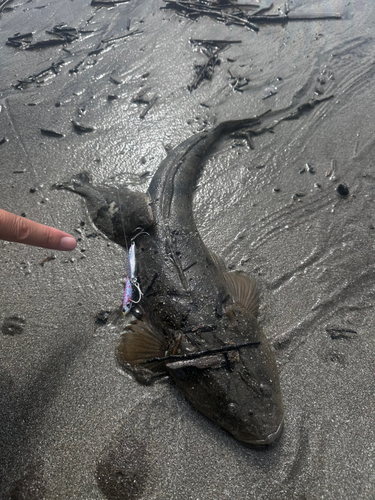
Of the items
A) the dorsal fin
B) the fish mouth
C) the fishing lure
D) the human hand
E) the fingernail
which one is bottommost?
the fish mouth

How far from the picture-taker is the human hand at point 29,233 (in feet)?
7.55

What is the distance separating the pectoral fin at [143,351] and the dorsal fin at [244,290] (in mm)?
863

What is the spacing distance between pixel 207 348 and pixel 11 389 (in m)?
1.79

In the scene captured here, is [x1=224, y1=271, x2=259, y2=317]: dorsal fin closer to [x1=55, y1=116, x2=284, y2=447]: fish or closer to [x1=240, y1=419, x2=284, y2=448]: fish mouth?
[x1=55, y1=116, x2=284, y2=447]: fish

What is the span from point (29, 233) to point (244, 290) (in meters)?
2.19

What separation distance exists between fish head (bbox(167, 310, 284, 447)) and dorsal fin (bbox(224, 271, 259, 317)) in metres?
0.40

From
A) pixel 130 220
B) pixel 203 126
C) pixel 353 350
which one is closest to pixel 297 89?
pixel 203 126

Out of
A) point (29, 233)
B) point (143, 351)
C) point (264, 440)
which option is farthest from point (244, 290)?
point (29, 233)

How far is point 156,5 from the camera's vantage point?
29.8 feet

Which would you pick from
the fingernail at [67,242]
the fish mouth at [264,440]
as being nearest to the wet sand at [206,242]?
the fish mouth at [264,440]

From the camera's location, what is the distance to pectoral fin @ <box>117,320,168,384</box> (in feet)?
10.4

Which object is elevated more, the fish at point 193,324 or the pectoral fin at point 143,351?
the fish at point 193,324

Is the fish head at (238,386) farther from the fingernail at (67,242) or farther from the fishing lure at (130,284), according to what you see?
the fingernail at (67,242)

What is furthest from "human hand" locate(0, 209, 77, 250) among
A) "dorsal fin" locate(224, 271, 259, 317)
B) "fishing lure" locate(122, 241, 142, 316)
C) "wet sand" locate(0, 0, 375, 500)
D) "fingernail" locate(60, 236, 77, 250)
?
"dorsal fin" locate(224, 271, 259, 317)
